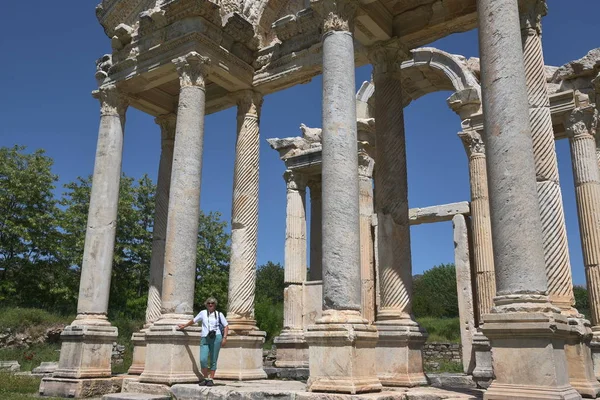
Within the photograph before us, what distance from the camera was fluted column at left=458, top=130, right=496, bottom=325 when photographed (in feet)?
53.5

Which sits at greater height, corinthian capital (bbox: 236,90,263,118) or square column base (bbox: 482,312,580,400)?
corinthian capital (bbox: 236,90,263,118)

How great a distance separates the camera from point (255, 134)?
15141 mm

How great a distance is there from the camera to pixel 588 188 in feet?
55.6

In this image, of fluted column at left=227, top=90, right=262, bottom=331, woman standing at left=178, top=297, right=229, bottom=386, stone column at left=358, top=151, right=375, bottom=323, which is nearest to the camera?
woman standing at left=178, top=297, right=229, bottom=386

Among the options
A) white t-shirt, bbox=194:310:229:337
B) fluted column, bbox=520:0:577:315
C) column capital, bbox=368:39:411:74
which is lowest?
white t-shirt, bbox=194:310:229:337

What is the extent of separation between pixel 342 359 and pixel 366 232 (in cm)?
1001

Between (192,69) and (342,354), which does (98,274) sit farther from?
(342,354)

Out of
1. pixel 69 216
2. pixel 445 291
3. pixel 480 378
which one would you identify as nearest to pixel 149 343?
pixel 480 378

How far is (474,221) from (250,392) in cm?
1054

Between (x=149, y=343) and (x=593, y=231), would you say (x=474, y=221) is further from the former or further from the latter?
(x=149, y=343)

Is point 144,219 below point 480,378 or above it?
above

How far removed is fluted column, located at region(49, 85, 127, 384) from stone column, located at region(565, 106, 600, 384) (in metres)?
14.3

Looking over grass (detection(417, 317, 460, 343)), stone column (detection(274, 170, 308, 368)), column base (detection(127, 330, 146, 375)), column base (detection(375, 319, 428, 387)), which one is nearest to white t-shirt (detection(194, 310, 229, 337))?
column base (detection(375, 319, 428, 387))

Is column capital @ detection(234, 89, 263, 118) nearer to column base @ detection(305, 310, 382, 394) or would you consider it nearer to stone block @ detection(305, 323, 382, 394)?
column base @ detection(305, 310, 382, 394)
